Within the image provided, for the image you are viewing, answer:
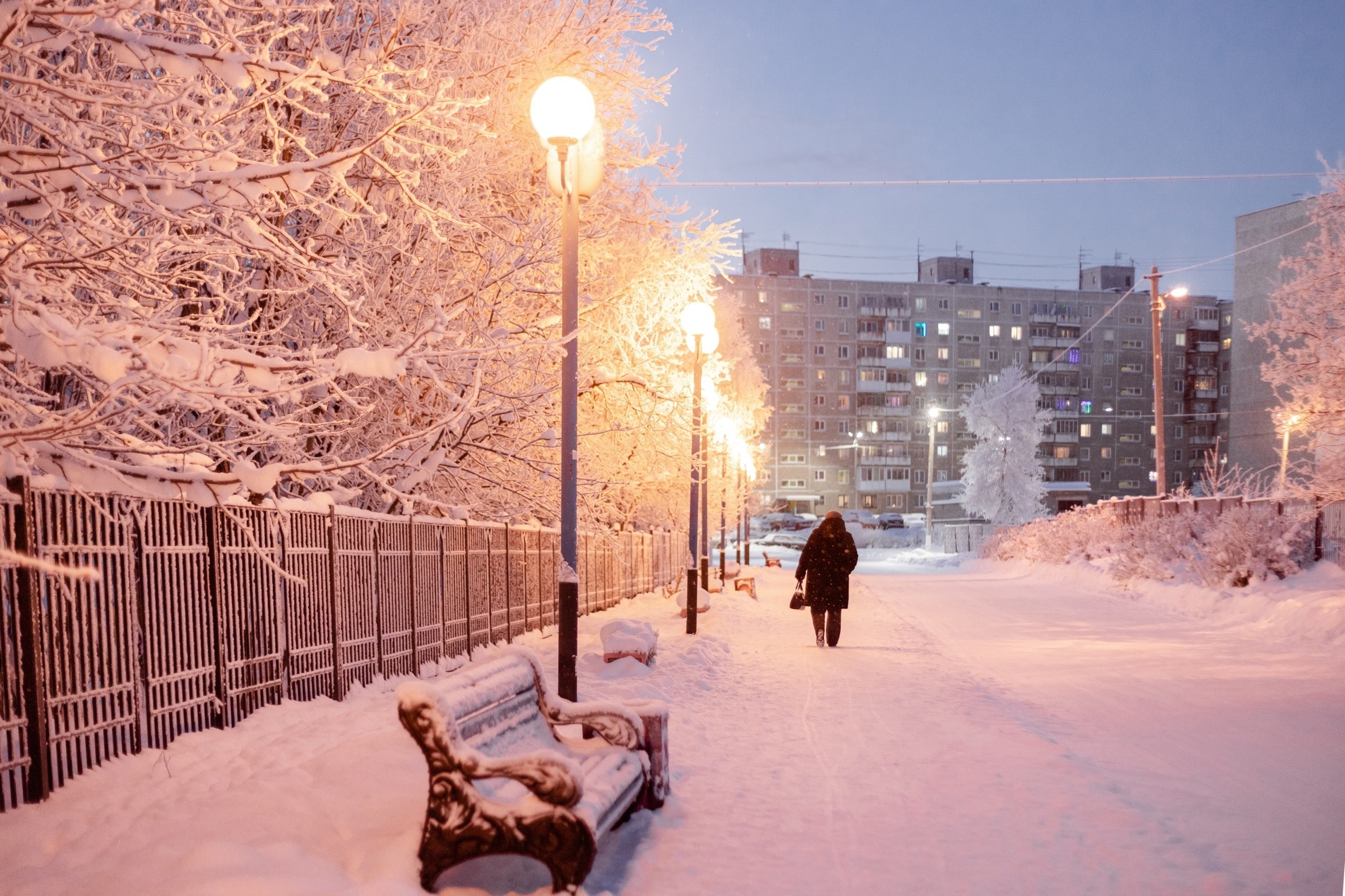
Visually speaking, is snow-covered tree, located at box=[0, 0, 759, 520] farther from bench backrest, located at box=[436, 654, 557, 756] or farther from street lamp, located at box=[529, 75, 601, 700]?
bench backrest, located at box=[436, 654, 557, 756]

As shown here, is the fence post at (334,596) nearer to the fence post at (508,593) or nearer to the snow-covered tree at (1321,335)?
the fence post at (508,593)

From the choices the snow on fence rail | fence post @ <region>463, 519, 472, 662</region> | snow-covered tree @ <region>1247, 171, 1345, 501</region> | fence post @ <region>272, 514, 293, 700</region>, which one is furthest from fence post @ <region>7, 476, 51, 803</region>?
snow-covered tree @ <region>1247, 171, 1345, 501</region>

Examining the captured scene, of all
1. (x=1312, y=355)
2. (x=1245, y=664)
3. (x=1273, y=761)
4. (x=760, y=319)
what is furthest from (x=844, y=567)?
(x=760, y=319)

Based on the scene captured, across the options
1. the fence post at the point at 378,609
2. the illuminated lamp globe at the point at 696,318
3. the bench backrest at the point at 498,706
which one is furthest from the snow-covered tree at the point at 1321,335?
the bench backrest at the point at 498,706

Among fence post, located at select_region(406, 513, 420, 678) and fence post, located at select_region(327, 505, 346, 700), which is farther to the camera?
fence post, located at select_region(406, 513, 420, 678)

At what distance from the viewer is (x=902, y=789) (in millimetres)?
6652

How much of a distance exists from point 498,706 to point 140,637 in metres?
2.84

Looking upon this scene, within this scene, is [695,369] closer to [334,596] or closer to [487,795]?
[334,596]

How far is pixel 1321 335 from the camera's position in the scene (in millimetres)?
18094

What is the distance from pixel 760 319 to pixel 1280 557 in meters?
86.7

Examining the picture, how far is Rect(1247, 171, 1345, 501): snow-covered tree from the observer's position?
57.6ft

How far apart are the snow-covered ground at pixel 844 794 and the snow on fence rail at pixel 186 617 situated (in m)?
0.28

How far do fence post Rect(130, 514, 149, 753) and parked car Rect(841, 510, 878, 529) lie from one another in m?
72.4

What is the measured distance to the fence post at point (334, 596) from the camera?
29.3 ft
